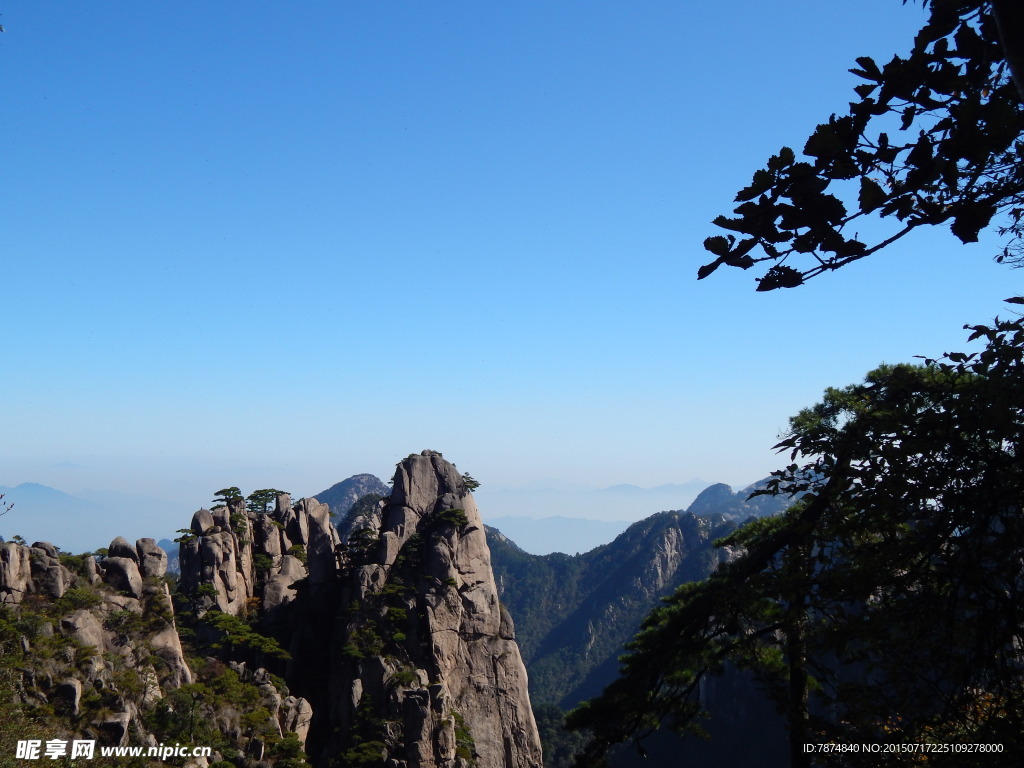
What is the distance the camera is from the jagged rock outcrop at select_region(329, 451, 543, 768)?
117ft

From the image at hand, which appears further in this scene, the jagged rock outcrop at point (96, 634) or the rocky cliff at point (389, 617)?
the rocky cliff at point (389, 617)

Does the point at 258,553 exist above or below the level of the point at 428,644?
above

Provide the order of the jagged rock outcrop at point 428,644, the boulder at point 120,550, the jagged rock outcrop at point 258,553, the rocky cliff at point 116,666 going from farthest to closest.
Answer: the jagged rock outcrop at point 258,553, the boulder at point 120,550, the jagged rock outcrop at point 428,644, the rocky cliff at point 116,666

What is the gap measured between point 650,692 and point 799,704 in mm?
2465

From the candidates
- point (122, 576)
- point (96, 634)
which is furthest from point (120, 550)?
point (96, 634)

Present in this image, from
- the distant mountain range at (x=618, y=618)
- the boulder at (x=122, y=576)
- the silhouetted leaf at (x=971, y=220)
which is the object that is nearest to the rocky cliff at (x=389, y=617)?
the boulder at (x=122, y=576)

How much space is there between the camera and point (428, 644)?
132 feet

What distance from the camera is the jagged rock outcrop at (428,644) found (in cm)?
3572

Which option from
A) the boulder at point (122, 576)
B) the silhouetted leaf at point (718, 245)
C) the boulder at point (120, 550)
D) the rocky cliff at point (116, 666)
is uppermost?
the silhouetted leaf at point (718, 245)

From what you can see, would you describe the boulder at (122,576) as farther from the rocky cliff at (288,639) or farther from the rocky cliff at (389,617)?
the rocky cliff at (389,617)

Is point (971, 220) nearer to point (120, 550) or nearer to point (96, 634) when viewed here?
point (96, 634)

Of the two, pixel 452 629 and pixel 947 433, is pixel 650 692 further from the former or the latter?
pixel 452 629

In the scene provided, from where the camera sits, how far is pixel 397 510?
46.7 m

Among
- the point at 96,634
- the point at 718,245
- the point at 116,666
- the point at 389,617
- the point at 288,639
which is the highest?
the point at 718,245
